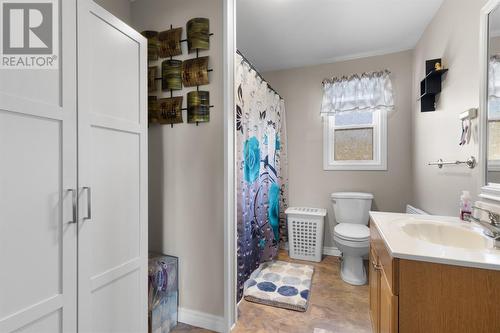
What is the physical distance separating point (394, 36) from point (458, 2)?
757mm

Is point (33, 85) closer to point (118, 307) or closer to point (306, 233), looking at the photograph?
point (118, 307)

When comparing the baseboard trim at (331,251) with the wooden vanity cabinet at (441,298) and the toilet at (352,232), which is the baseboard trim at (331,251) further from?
the wooden vanity cabinet at (441,298)

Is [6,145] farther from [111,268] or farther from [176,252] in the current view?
[176,252]

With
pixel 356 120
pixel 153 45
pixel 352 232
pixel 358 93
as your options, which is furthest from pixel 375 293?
pixel 153 45

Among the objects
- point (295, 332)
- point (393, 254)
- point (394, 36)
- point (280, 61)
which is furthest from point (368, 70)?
point (295, 332)

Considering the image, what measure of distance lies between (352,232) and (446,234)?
1.01m

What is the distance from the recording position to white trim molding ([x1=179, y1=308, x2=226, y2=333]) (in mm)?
1609

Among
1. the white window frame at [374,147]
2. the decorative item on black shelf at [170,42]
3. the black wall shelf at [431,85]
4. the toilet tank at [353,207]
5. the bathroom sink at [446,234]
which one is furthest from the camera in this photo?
the white window frame at [374,147]

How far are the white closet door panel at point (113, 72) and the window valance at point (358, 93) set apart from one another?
2244 millimetres

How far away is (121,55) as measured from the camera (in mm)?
1191

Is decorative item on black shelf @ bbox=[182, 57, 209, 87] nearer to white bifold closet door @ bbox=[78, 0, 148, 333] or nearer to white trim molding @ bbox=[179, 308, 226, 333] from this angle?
white bifold closet door @ bbox=[78, 0, 148, 333]

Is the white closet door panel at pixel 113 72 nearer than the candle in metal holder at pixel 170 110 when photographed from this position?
Yes

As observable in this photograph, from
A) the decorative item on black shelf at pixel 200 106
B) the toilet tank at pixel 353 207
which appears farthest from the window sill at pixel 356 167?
the decorative item on black shelf at pixel 200 106

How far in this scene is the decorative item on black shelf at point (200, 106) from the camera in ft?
5.36
